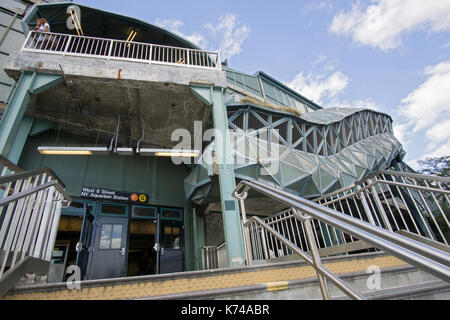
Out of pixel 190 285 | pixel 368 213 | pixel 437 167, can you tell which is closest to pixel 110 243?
pixel 190 285

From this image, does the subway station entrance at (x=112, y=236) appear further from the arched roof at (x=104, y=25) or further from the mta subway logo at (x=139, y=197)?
the arched roof at (x=104, y=25)

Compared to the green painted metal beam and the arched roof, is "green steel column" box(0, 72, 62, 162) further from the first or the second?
the arched roof

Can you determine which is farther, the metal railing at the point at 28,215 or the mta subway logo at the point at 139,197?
the mta subway logo at the point at 139,197

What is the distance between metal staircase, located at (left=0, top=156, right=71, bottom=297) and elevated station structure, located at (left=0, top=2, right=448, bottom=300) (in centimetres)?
295

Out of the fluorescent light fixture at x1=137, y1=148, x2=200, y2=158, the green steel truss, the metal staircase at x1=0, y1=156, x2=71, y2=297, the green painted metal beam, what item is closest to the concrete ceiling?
the green painted metal beam

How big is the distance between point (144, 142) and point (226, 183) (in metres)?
5.83

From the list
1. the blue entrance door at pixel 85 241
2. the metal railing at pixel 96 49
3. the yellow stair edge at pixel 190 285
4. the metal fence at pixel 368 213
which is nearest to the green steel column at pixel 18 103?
the metal railing at pixel 96 49

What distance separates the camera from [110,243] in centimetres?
793

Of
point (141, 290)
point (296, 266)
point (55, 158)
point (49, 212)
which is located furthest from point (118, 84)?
point (296, 266)

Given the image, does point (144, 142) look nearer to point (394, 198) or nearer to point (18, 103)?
point (18, 103)

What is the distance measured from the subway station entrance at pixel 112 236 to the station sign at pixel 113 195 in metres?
0.23

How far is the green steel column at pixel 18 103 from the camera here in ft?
16.2
